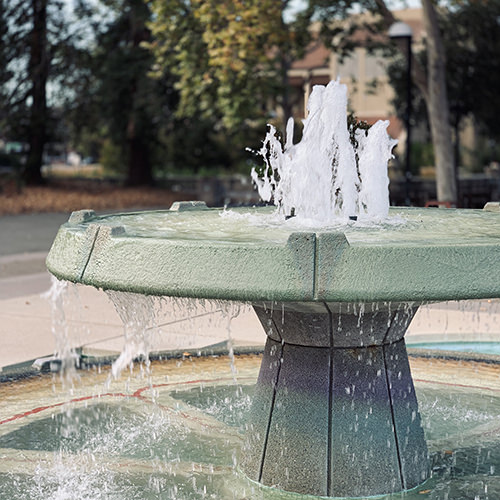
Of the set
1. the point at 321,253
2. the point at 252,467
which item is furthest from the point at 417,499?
the point at 321,253

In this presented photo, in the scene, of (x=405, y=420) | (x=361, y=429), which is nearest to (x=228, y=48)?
(x=405, y=420)

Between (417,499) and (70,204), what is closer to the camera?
(417,499)

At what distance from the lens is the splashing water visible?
456 cm

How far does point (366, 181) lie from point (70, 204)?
879 inches

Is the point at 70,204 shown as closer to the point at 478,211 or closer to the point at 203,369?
the point at 203,369

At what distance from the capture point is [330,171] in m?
4.61

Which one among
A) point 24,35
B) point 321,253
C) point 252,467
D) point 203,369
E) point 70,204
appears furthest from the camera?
point 24,35

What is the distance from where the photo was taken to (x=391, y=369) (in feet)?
13.9

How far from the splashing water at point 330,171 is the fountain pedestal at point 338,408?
24.7 inches

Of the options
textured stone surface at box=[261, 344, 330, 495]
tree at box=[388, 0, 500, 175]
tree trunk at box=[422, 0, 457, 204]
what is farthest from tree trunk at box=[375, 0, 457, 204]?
textured stone surface at box=[261, 344, 330, 495]

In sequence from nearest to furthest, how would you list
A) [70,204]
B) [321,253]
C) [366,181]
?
[321,253], [366,181], [70,204]

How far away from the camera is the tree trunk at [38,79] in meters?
28.3

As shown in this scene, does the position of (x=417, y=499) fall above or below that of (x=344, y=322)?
below

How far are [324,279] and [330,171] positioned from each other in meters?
1.46
